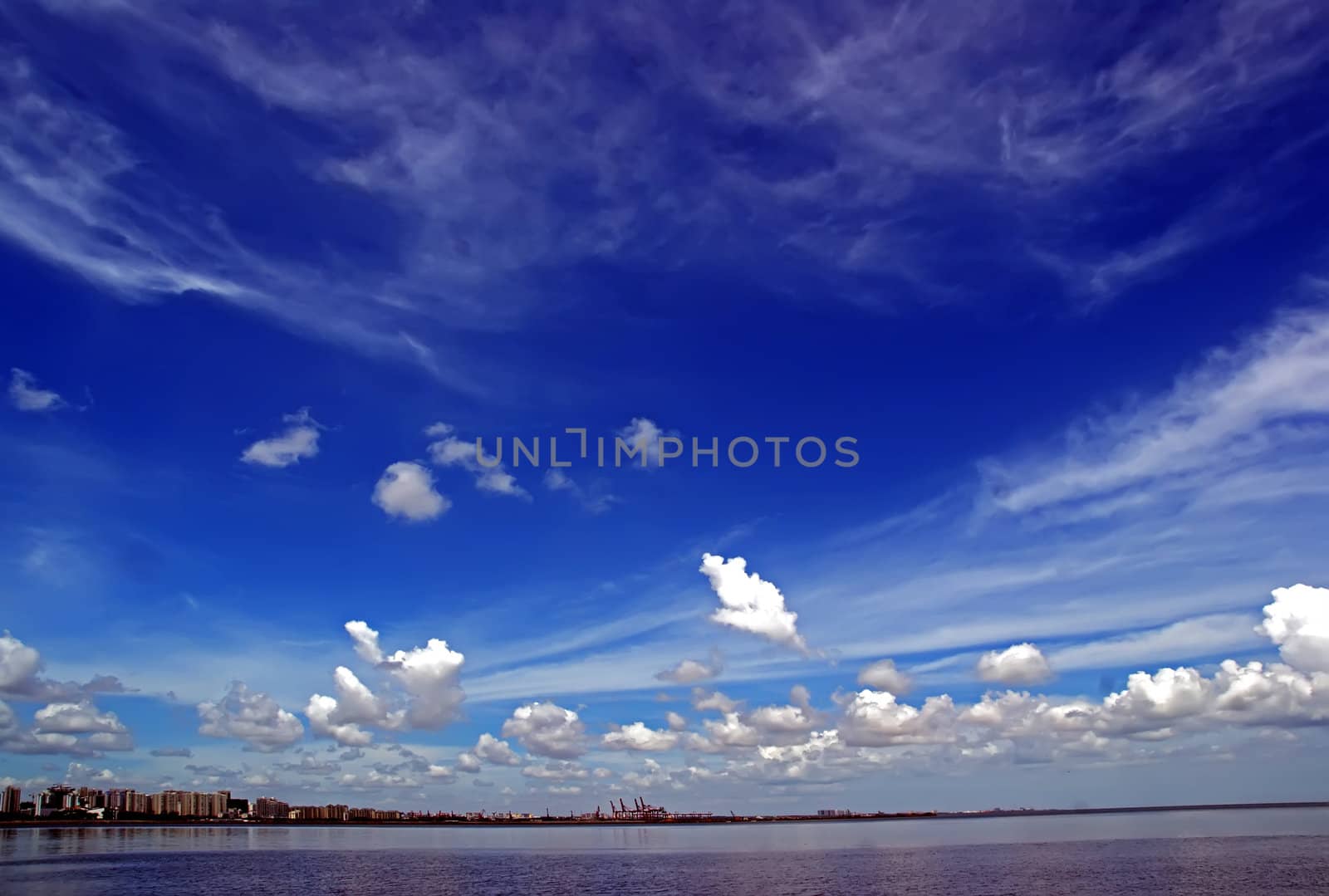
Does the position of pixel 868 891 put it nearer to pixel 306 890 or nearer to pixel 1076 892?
pixel 1076 892

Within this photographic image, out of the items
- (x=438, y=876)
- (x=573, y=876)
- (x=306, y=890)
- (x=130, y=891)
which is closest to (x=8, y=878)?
(x=130, y=891)

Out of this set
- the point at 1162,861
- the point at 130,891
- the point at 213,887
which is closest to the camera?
the point at 130,891

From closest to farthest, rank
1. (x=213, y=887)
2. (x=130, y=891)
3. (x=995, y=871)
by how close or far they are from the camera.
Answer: (x=130, y=891), (x=213, y=887), (x=995, y=871)

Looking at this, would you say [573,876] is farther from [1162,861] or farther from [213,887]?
[1162,861]

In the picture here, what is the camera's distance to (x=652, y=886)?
14275cm

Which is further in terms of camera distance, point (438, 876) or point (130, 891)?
point (438, 876)

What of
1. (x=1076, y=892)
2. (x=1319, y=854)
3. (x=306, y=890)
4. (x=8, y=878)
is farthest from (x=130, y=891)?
(x=1319, y=854)

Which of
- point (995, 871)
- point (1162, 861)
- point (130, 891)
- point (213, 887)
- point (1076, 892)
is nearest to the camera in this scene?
point (1076, 892)

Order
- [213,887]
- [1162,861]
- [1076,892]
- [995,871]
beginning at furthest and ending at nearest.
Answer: [1162,861] < [995,871] < [213,887] < [1076,892]

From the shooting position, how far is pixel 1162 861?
17200 centimetres

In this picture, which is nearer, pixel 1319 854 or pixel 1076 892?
pixel 1076 892

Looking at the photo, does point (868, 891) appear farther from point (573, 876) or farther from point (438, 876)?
point (438, 876)

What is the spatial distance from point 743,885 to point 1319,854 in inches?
4787

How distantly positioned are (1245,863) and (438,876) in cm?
14319
